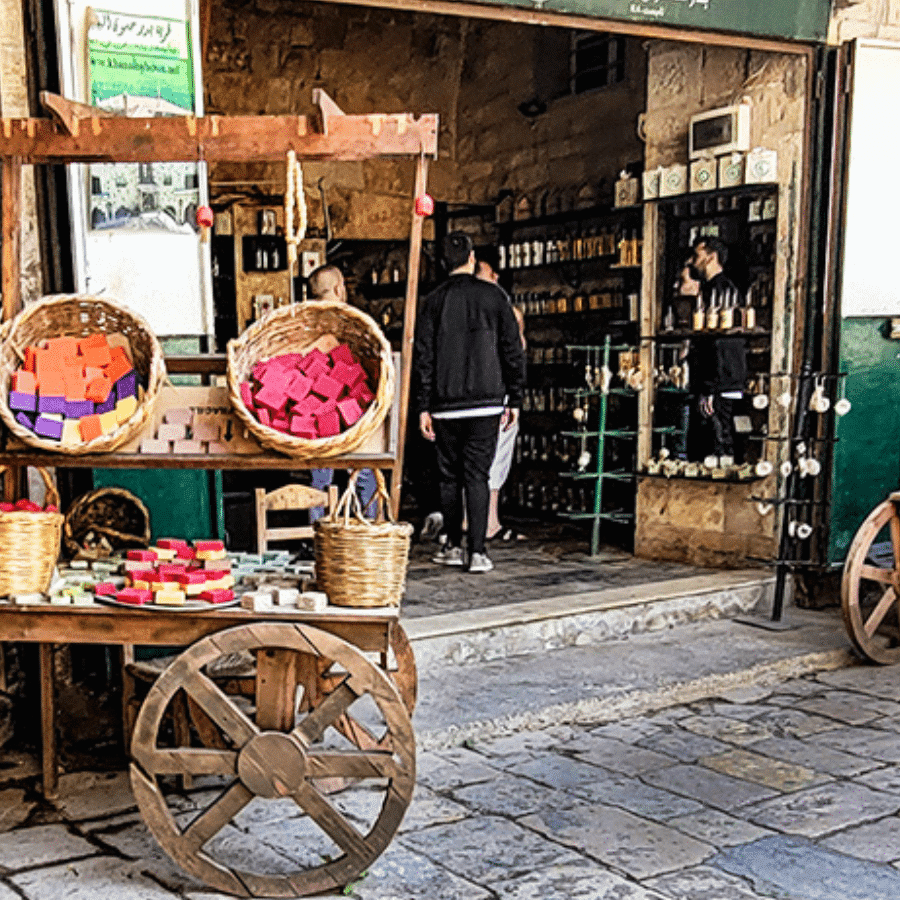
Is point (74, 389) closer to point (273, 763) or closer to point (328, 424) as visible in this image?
point (328, 424)

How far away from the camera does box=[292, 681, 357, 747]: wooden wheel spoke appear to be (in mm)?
3072

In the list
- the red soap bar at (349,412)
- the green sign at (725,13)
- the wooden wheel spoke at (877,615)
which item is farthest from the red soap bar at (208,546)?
the wooden wheel spoke at (877,615)

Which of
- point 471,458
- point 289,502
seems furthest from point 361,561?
point 471,458

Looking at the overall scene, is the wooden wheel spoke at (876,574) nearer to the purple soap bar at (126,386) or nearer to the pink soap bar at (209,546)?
the pink soap bar at (209,546)

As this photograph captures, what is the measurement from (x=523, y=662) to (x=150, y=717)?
240cm

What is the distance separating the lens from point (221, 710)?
307cm

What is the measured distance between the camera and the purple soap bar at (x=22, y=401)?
10.6 ft

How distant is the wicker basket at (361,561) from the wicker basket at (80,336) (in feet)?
2.00

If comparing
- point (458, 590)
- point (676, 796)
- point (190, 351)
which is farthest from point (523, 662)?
point (190, 351)

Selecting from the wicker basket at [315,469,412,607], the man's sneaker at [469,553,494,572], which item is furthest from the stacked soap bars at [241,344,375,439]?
the man's sneaker at [469,553,494,572]

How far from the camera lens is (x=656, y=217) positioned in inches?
271

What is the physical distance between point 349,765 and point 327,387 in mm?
1038

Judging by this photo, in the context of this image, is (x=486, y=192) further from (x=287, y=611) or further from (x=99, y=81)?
(x=287, y=611)

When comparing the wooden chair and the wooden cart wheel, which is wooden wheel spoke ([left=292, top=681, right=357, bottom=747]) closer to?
the wooden chair
